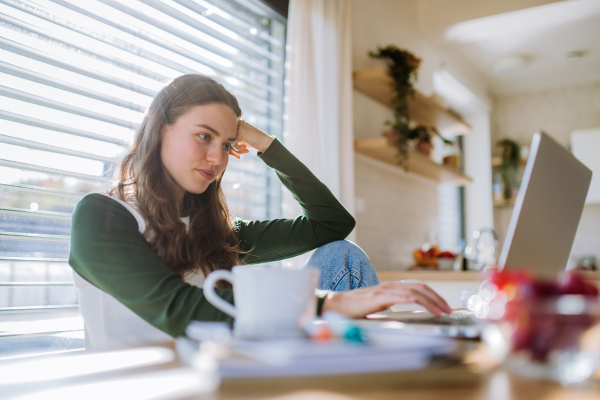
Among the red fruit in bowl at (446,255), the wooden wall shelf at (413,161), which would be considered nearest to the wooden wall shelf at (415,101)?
the wooden wall shelf at (413,161)

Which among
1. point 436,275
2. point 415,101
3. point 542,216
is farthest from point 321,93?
point 542,216

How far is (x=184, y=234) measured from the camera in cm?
130

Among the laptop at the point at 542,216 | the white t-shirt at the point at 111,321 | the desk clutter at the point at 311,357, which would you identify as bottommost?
the white t-shirt at the point at 111,321

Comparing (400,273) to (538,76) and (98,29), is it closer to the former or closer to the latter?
(98,29)

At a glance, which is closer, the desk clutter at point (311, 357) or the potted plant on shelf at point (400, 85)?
the desk clutter at point (311, 357)

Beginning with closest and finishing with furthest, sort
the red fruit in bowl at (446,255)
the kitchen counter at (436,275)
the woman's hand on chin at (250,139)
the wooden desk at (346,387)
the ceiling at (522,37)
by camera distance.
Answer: the wooden desk at (346,387), the woman's hand on chin at (250,139), the kitchen counter at (436,275), the red fruit in bowl at (446,255), the ceiling at (522,37)

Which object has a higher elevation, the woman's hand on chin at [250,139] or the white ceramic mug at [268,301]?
the woman's hand on chin at [250,139]

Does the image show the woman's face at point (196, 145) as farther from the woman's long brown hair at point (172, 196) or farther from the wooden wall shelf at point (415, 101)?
the wooden wall shelf at point (415, 101)

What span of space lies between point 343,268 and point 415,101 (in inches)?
90.8

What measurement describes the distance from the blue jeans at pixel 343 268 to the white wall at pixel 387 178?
171cm

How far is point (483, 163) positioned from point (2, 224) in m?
4.96

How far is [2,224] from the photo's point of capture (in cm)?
148

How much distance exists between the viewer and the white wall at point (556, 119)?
5250mm

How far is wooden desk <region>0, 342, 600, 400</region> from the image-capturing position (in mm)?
399
